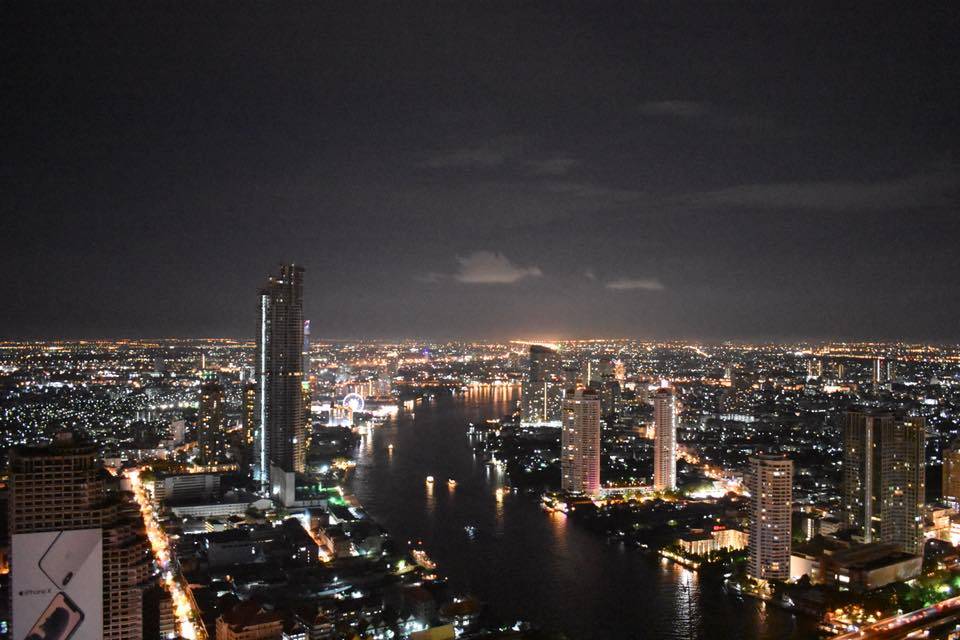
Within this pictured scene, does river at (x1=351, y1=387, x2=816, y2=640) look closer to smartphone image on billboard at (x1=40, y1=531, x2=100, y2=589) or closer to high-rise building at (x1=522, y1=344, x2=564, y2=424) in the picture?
smartphone image on billboard at (x1=40, y1=531, x2=100, y2=589)

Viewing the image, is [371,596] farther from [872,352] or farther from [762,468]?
[872,352]

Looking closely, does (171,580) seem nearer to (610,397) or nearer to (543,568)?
(543,568)

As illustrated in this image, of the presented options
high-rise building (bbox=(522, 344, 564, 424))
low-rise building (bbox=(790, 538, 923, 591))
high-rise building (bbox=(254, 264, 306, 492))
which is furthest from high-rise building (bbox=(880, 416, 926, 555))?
high-rise building (bbox=(522, 344, 564, 424))

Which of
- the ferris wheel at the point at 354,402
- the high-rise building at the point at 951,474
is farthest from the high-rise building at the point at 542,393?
the high-rise building at the point at 951,474

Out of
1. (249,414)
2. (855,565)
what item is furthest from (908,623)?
(249,414)

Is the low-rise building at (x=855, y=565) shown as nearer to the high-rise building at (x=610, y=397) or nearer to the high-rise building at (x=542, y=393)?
the high-rise building at (x=542, y=393)

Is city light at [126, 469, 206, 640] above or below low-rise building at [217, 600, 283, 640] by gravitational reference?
below
